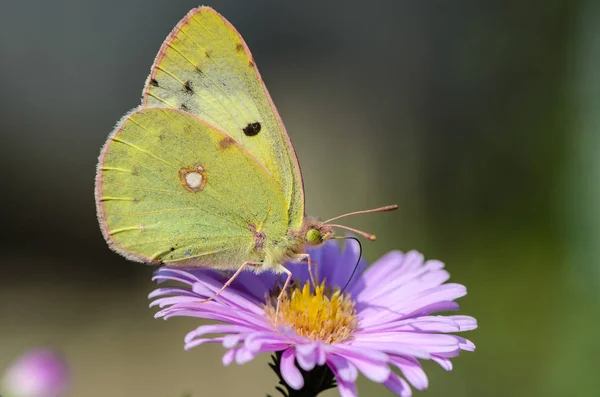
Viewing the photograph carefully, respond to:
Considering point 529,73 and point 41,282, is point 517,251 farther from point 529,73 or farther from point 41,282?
point 41,282

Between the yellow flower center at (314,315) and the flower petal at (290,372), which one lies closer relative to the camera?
the flower petal at (290,372)

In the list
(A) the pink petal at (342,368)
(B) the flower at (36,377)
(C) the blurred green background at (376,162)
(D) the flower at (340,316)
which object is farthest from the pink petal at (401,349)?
(C) the blurred green background at (376,162)

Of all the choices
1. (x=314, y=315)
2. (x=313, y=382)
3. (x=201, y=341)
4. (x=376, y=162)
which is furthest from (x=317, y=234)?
(x=376, y=162)

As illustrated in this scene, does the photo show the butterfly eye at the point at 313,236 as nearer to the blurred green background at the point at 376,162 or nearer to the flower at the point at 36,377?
the flower at the point at 36,377

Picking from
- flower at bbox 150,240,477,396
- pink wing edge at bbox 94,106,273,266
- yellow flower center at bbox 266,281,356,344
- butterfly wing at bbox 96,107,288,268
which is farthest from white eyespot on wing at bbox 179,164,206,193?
yellow flower center at bbox 266,281,356,344

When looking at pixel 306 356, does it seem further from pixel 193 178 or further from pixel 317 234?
pixel 193 178

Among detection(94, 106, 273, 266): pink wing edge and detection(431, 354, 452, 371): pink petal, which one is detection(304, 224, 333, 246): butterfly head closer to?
detection(94, 106, 273, 266): pink wing edge

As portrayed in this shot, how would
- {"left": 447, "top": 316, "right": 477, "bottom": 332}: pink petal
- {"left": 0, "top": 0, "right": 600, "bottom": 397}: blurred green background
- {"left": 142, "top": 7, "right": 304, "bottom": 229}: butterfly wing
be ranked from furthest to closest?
{"left": 0, "top": 0, "right": 600, "bottom": 397}: blurred green background → {"left": 142, "top": 7, "right": 304, "bottom": 229}: butterfly wing → {"left": 447, "top": 316, "right": 477, "bottom": 332}: pink petal

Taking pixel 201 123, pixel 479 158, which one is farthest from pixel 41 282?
pixel 201 123
